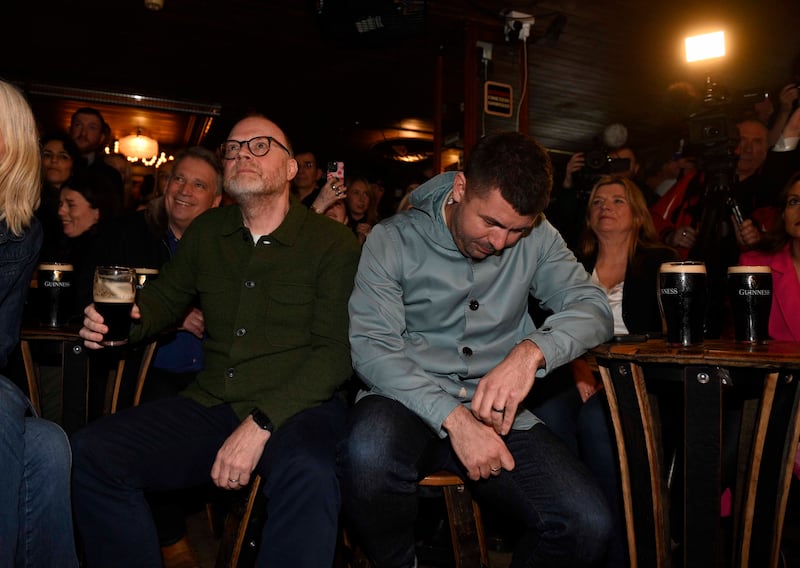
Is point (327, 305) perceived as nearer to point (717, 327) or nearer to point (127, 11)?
point (717, 327)

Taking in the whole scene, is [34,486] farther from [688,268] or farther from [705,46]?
[705,46]

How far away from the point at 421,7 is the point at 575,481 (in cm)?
380

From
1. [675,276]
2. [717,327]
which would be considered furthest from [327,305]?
[717,327]

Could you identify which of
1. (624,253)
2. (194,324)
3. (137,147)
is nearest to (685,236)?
(624,253)

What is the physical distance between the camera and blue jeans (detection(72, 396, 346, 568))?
4.68 ft

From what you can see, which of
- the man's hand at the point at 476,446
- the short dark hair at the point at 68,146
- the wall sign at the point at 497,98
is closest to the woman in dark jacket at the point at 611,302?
the man's hand at the point at 476,446

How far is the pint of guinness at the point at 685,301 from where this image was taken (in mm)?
1588

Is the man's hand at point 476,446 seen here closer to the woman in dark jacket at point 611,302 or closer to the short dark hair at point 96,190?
the woman in dark jacket at point 611,302

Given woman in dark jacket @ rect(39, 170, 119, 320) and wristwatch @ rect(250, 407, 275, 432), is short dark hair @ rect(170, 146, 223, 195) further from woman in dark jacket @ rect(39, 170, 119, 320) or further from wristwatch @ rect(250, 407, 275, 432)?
wristwatch @ rect(250, 407, 275, 432)

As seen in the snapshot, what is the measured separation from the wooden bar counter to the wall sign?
3829mm

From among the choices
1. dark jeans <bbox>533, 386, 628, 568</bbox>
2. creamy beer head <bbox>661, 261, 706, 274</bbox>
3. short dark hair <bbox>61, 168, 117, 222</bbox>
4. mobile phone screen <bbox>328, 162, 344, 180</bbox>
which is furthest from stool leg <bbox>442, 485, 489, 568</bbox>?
short dark hair <bbox>61, 168, 117, 222</bbox>

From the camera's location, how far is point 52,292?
2.00m

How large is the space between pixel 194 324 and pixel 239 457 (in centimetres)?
94

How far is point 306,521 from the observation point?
143 centimetres
